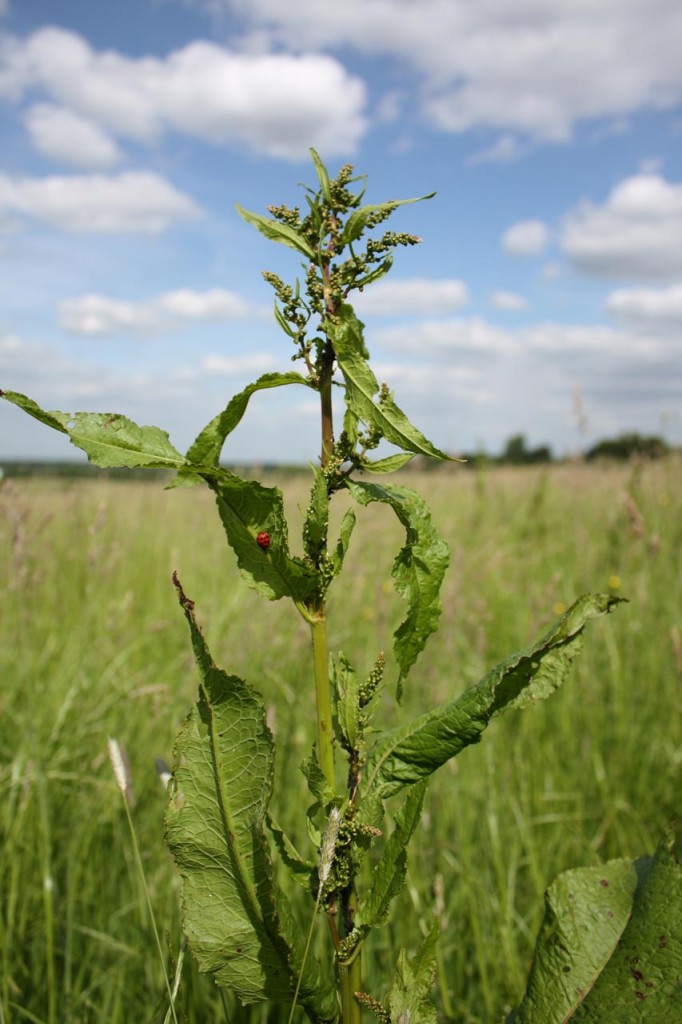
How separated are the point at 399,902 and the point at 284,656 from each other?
1581mm

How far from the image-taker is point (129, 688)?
9.45 ft

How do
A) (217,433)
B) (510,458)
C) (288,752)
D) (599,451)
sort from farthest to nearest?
1. (599,451)
2. (510,458)
3. (288,752)
4. (217,433)

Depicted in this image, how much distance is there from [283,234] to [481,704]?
58 centimetres

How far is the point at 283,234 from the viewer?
89 cm

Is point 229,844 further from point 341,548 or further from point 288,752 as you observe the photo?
point 288,752

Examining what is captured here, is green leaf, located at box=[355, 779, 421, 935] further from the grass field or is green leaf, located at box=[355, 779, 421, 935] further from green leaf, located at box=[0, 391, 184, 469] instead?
green leaf, located at box=[0, 391, 184, 469]

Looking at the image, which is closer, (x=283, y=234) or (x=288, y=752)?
(x=283, y=234)

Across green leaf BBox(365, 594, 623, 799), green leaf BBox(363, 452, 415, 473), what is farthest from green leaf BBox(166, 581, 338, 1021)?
green leaf BBox(363, 452, 415, 473)

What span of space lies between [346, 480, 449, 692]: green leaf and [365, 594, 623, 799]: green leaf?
0.08 m

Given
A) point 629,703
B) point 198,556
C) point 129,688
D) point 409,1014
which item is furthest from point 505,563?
point 409,1014

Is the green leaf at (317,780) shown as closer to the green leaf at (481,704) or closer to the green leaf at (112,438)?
the green leaf at (481,704)

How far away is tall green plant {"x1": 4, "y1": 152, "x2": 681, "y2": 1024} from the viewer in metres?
0.83

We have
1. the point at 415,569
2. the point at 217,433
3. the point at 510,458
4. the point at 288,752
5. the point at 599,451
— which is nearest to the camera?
the point at 217,433

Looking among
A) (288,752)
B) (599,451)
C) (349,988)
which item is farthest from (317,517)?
(599,451)
